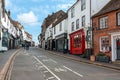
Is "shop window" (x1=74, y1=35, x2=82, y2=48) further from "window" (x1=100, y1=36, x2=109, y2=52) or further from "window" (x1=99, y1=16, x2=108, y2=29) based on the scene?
"window" (x1=100, y1=36, x2=109, y2=52)

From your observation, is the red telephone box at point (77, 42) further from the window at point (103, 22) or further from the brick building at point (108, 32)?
the window at point (103, 22)

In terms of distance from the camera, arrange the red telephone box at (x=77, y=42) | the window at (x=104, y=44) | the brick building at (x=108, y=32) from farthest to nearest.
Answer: the red telephone box at (x=77, y=42)
the window at (x=104, y=44)
the brick building at (x=108, y=32)

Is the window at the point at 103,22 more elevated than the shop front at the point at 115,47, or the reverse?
the window at the point at 103,22

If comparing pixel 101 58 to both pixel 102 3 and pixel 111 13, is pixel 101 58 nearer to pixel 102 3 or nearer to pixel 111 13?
pixel 111 13

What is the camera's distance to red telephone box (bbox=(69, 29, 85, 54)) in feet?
138

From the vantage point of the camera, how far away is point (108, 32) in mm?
33250

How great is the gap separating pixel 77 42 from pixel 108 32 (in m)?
12.3

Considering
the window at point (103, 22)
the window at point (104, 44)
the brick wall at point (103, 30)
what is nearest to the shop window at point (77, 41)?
the brick wall at point (103, 30)

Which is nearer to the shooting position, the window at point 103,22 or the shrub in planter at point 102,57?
the shrub in planter at point 102,57

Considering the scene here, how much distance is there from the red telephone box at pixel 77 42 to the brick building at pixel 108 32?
16.6 ft

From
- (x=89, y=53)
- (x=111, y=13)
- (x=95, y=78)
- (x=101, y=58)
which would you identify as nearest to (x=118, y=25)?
(x=111, y=13)

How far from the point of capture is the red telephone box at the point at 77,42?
138 feet

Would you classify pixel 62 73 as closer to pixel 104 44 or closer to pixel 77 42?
pixel 104 44

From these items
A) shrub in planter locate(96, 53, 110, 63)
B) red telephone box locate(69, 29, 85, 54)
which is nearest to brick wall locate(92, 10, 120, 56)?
shrub in planter locate(96, 53, 110, 63)
